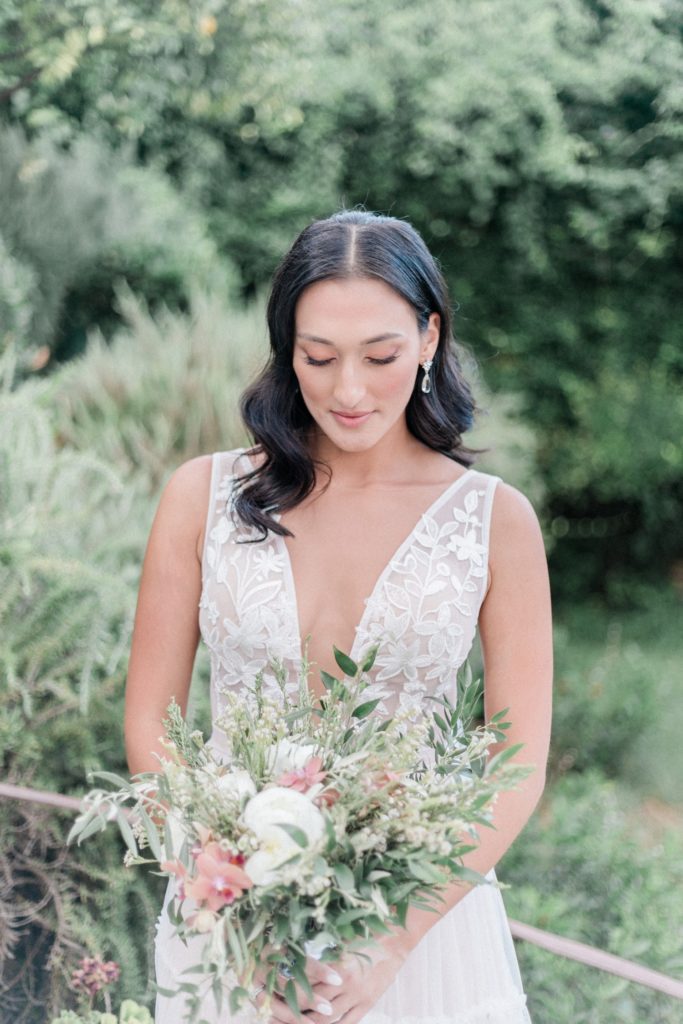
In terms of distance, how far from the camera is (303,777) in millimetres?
1241

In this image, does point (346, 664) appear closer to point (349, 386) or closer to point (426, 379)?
point (349, 386)

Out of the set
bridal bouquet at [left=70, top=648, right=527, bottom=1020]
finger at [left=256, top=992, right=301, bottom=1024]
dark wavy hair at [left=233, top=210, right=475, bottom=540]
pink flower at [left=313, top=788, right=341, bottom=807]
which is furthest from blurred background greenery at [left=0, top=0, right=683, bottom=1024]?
pink flower at [left=313, top=788, right=341, bottom=807]

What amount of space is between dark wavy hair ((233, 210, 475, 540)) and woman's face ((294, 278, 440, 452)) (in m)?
0.03

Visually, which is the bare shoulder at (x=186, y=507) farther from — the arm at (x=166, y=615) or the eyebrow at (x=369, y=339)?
the eyebrow at (x=369, y=339)

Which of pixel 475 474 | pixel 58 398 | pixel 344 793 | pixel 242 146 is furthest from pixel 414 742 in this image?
pixel 242 146

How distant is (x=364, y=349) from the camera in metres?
1.72

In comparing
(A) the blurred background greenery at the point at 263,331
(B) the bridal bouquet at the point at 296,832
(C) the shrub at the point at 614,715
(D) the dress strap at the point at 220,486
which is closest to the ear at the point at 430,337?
(D) the dress strap at the point at 220,486

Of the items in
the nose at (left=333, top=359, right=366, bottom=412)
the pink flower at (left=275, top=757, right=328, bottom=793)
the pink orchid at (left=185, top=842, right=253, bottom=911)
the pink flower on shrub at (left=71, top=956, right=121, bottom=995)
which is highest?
the nose at (left=333, top=359, right=366, bottom=412)

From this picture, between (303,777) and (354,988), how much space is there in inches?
17.5

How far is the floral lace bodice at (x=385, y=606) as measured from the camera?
6.02 feet

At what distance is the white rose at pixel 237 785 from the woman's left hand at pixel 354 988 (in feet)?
1.07

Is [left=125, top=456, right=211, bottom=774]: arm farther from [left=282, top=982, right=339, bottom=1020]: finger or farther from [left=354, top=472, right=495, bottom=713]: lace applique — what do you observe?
[left=282, top=982, right=339, bottom=1020]: finger

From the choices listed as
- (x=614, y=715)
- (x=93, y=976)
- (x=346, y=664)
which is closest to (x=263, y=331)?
(x=614, y=715)

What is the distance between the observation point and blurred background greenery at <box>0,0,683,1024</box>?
2.66 metres
